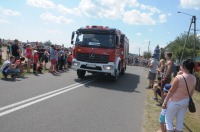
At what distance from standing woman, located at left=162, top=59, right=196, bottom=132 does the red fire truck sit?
9481 mm

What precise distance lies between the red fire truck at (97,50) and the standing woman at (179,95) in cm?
948

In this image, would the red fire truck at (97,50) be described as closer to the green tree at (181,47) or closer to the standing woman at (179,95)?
the standing woman at (179,95)

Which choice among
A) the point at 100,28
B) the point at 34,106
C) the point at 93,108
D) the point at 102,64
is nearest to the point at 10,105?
the point at 34,106

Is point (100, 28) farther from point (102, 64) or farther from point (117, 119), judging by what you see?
point (117, 119)

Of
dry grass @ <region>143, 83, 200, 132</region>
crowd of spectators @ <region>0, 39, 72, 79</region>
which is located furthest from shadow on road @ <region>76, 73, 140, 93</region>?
dry grass @ <region>143, 83, 200, 132</region>

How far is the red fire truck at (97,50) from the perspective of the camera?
1530 cm

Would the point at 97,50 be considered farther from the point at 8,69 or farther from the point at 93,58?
the point at 8,69

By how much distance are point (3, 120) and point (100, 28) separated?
404 inches

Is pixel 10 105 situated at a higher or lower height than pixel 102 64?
lower

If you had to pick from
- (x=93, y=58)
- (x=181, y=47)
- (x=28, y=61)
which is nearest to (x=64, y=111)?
(x=93, y=58)

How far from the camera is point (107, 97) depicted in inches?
449

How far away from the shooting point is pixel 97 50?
1534 centimetres

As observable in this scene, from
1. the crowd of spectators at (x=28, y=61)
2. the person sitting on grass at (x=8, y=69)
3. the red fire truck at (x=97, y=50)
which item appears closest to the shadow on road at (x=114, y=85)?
the red fire truck at (x=97, y=50)

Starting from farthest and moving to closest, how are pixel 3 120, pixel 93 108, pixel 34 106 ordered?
1. pixel 93 108
2. pixel 34 106
3. pixel 3 120
